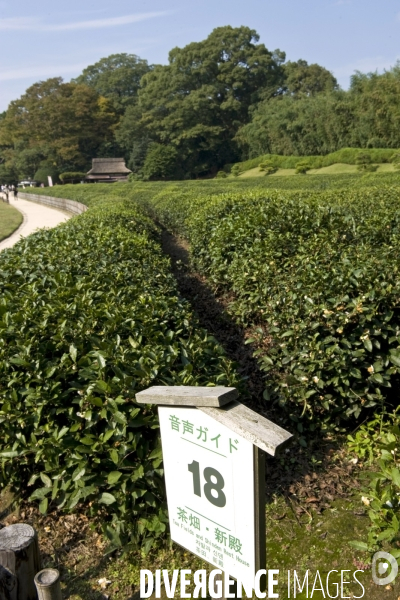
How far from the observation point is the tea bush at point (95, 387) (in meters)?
2.51

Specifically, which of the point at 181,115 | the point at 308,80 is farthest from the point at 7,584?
the point at 308,80

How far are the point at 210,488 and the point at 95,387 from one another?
1.03m

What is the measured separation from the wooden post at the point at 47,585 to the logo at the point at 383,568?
156cm

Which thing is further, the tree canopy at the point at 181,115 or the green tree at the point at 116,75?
the green tree at the point at 116,75

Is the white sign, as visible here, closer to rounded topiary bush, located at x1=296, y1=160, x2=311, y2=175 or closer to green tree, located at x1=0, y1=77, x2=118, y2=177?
rounded topiary bush, located at x1=296, y1=160, x2=311, y2=175

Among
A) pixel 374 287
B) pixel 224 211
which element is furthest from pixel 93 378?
pixel 224 211

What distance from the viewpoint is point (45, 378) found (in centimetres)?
288

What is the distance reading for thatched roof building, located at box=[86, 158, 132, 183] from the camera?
54469 mm

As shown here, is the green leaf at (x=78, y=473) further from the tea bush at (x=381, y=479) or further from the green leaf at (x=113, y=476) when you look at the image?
the tea bush at (x=381, y=479)

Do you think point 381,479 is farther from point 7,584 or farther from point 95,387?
point 7,584

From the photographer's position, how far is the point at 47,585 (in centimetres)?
190

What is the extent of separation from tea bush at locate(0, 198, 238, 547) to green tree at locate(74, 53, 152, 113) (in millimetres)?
86184

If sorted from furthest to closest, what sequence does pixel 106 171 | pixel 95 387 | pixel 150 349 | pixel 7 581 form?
pixel 106 171, pixel 150 349, pixel 95 387, pixel 7 581

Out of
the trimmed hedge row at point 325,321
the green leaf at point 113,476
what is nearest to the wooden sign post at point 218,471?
the green leaf at point 113,476
